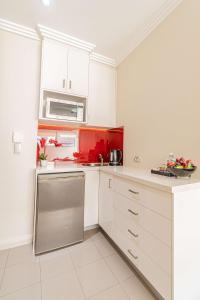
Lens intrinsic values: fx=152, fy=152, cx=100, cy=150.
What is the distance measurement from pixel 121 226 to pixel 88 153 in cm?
126

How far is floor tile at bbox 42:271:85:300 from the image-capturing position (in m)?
1.18

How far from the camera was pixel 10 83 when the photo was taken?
5.90 ft

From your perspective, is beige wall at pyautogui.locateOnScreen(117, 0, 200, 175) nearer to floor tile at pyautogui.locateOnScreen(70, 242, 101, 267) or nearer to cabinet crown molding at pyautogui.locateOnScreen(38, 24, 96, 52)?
cabinet crown molding at pyautogui.locateOnScreen(38, 24, 96, 52)

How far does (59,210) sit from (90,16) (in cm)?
217

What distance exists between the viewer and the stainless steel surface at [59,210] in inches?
63.6

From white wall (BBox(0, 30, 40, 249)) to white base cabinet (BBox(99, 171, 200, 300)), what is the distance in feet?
4.29

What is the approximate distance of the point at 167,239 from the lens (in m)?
1.02

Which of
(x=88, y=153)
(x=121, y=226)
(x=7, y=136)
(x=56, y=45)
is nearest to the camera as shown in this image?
(x=121, y=226)

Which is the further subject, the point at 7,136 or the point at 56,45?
the point at 56,45

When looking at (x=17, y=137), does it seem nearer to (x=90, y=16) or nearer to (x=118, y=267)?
(x=90, y=16)

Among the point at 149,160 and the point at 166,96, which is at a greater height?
the point at 166,96

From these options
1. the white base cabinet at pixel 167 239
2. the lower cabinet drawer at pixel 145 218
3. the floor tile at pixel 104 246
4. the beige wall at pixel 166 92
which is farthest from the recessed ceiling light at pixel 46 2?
the floor tile at pixel 104 246

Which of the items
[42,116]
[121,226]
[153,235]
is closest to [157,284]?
[153,235]

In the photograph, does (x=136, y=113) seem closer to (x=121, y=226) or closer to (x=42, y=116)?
(x=42, y=116)
